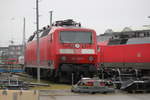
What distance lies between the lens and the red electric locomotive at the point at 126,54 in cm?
2191

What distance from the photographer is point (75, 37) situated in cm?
1961

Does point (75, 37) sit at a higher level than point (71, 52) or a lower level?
higher

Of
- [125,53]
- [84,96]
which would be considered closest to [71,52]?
[84,96]

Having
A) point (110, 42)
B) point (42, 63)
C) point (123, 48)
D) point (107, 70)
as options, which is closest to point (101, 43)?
point (110, 42)

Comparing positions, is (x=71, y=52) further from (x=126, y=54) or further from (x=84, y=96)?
(x=126, y=54)

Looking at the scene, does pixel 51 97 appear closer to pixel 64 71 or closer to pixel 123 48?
pixel 64 71

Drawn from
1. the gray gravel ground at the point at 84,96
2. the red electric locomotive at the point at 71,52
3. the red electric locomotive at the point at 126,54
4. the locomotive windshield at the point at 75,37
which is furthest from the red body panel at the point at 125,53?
the gray gravel ground at the point at 84,96

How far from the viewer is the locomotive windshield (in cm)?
1945

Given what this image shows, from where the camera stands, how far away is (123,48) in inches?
Result: 966

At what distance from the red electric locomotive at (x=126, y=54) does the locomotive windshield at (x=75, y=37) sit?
9.47 ft

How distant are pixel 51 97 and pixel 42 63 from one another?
28.6ft

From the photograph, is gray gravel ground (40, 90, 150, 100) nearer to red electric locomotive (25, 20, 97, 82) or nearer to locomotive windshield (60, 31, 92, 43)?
red electric locomotive (25, 20, 97, 82)

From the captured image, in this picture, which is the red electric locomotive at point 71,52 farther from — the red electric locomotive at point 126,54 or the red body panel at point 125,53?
the red body panel at point 125,53

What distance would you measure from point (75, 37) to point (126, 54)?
594 cm
